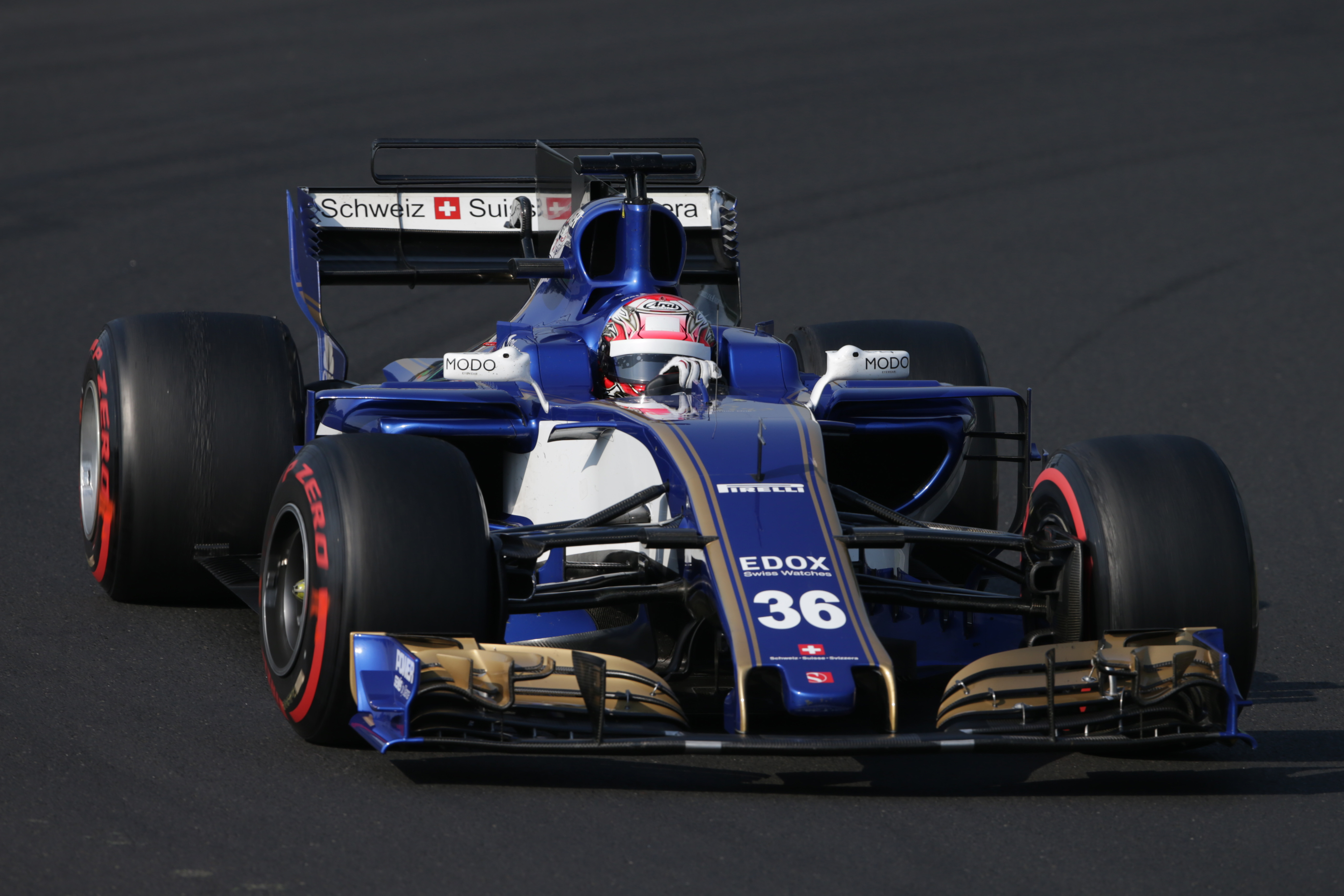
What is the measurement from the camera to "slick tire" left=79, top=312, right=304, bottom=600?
25.1 feet

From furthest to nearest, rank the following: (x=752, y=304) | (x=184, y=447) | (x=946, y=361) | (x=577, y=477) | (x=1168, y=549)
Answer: (x=752, y=304)
(x=946, y=361)
(x=184, y=447)
(x=577, y=477)
(x=1168, y=549)

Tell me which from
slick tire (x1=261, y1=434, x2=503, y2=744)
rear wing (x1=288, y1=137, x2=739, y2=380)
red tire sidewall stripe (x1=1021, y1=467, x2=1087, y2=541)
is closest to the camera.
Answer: slick tire (x1=261, y1=434, x2=503, y2=744)

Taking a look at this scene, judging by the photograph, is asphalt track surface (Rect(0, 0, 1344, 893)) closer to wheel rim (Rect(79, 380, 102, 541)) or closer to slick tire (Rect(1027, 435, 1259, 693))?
wheel rim (Rect(79, 380, 102, 541))

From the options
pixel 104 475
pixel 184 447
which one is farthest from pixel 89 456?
pixel 184 447

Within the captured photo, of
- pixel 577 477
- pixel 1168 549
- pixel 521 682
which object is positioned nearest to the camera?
pixel 521 682

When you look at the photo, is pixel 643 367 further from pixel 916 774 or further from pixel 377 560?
pixel 916 774

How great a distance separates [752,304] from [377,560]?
345 inches

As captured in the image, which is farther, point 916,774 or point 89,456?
point 89,456

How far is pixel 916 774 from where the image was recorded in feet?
19.3

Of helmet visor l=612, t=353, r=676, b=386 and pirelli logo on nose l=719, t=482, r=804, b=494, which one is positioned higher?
helmet visor l=612, t=353, r=676, b=386

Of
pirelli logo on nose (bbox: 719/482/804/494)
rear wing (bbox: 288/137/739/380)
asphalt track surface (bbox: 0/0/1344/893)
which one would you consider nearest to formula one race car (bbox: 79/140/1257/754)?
pirelli logo on nose (bbox: 719/482/804/494)

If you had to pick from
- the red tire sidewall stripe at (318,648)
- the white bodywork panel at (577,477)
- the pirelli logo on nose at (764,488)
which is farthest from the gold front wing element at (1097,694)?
the red tire sidewall stripe at (318,648)

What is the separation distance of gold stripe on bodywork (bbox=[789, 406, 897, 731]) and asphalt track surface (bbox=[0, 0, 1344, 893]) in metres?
0.36

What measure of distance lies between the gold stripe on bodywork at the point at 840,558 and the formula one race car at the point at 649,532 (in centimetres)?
1
